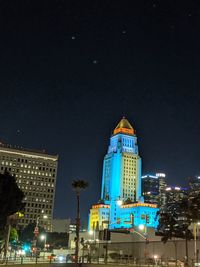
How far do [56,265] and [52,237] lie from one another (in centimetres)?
13604

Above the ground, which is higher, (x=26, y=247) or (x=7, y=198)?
(x=7, y=198)

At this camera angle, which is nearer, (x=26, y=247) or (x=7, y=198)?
(x=7, y=198)

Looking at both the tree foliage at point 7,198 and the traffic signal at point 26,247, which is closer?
the tree foliage at point 7,198

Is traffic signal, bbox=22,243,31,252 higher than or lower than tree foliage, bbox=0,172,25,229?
lower

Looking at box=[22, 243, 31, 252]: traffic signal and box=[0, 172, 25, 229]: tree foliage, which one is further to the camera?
box=[22, 243, 31, 252]: traffic signal

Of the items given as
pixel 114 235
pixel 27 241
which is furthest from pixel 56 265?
pixel 27 241

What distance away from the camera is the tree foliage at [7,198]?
204ft

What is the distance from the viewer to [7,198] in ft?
206

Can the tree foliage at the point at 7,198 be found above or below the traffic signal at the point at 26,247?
above

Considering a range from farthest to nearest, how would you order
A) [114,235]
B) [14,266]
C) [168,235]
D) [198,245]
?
[114,235]
[168,235]
[198,245]
[14,266]

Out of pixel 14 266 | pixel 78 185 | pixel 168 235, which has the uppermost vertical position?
pixel 78 185

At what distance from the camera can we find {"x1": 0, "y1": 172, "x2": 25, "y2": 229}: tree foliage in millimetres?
62112

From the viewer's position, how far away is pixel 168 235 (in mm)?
84125

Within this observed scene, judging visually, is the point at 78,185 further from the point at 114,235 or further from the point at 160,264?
the point at 114,235
